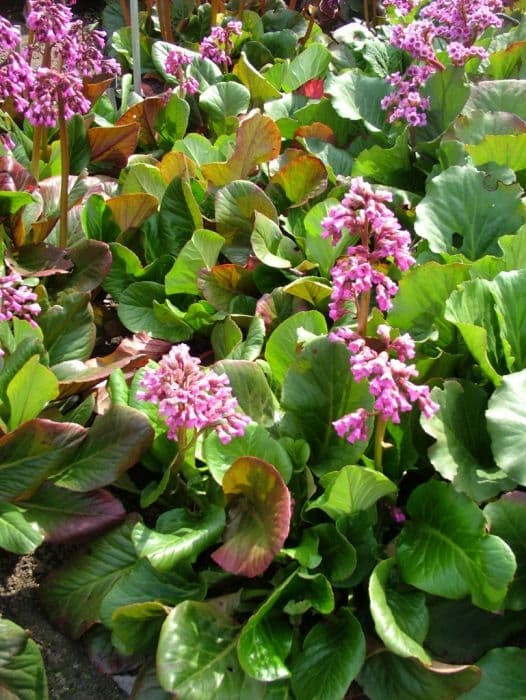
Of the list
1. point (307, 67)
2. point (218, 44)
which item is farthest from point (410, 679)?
point (218, 44)

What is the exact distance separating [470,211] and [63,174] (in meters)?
1.10

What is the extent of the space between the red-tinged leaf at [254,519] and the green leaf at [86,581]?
0.85ft

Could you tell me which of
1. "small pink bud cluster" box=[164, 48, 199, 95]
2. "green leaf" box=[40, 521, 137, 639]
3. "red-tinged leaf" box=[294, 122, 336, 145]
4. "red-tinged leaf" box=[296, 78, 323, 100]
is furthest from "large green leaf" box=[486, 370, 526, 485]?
"small pink bud cluster" box=[164, 48, 199, 95]

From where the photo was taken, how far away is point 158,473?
79.7 inches

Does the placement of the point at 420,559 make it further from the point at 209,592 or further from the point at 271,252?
the point at 271,252

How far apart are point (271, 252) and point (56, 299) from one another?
617 mm

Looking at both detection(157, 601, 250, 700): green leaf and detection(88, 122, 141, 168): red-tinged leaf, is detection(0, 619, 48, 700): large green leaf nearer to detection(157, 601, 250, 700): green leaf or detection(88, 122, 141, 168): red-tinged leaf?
detection(157, 601, 250, 700): green leaf

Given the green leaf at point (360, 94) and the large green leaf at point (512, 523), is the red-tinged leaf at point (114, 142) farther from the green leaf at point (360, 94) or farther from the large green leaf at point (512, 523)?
the large green leaf at point (512, 523)

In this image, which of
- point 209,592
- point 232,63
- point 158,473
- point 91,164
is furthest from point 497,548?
point 232,63

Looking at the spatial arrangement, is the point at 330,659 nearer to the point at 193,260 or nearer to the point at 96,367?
the point at 96,367

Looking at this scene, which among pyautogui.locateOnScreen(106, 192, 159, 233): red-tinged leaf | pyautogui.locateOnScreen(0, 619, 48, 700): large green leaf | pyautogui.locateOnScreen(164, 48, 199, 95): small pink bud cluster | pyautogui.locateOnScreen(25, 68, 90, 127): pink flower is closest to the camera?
pyautogui.locateOnScreen(0, 619, 48, 700): large green leaf

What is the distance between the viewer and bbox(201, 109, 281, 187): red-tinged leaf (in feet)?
8.51

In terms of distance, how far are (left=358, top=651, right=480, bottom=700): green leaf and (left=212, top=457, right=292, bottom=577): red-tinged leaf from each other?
31 cm

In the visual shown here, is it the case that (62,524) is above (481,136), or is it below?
below
